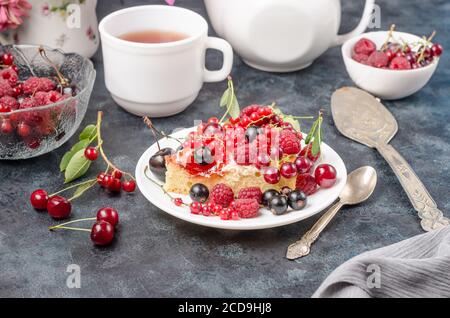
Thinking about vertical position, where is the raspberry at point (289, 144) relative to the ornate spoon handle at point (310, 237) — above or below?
above

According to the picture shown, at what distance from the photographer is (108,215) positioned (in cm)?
99

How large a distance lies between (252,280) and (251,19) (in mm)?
656

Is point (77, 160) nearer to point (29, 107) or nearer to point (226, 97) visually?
point (29, 107)

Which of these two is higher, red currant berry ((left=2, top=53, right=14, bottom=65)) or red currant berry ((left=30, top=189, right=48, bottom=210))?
red currant berry ((left=2, top=53, right=14, bottom=65))

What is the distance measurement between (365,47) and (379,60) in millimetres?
56

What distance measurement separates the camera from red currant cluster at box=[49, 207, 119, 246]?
3.11 ft

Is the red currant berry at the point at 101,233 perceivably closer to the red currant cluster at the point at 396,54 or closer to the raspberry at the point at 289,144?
the raspberry at the point at 289,144

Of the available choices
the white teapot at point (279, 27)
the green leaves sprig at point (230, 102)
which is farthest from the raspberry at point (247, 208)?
the white teapot at point (279, 27)

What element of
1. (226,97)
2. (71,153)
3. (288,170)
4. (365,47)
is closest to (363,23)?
(365,47)

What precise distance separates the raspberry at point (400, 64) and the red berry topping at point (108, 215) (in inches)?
26.5

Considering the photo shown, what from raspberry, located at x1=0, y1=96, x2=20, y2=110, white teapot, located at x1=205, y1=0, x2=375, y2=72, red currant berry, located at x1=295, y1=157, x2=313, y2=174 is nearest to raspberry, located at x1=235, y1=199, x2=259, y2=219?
red currant berry, located at x1=295, y1=157, x2=313, y2=174

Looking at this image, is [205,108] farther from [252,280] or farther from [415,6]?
[415,6]

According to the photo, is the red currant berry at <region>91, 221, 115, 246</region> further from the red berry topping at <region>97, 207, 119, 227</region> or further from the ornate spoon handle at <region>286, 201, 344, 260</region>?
the ornate spoon handle at <region>286, 201, 344, 260</region>

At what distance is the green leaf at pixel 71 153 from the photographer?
1125mm
